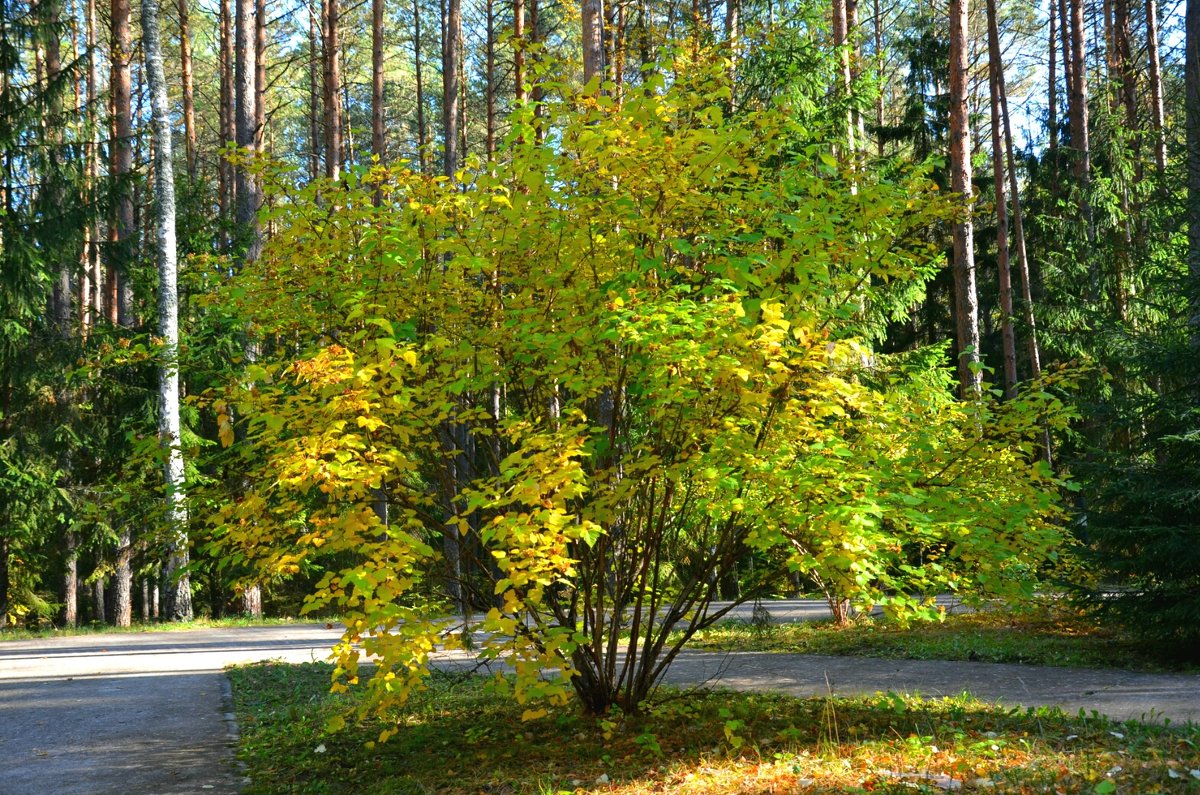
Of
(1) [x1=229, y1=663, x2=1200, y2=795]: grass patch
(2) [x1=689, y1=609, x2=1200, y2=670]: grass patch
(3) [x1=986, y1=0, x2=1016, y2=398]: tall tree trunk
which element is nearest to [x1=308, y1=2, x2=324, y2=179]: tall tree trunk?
(3) [x1=986, y1=0, x2=1016, y2=398]: tall tree trunk

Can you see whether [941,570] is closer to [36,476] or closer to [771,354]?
[771,354]

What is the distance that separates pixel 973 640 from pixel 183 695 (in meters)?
8.11

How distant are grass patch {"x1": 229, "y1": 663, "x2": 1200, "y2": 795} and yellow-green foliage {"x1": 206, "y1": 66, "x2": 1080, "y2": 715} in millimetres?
562

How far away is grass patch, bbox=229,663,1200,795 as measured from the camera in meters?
4.20

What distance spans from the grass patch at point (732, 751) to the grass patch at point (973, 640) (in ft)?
8.65

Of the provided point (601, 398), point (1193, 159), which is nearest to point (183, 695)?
point (601, 398)

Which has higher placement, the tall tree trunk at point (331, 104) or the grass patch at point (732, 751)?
the tall tree trunk at point (331, 104)

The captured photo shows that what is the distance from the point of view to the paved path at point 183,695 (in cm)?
544

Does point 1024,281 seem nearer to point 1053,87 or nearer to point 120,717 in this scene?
point 1053,87

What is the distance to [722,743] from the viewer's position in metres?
5.21

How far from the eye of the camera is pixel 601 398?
19.7 ft

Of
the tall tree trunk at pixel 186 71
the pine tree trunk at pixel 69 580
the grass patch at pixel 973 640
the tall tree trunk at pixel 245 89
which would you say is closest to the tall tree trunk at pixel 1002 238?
the grass patch at pixel 973 640

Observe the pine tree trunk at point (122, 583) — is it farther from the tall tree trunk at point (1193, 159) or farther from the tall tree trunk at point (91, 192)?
the tall tree trunk at point (1193, 159)

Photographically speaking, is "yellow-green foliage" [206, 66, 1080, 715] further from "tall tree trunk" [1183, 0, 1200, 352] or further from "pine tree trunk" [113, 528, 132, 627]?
"pine tree trunk" [113, 528, 132, 627]
